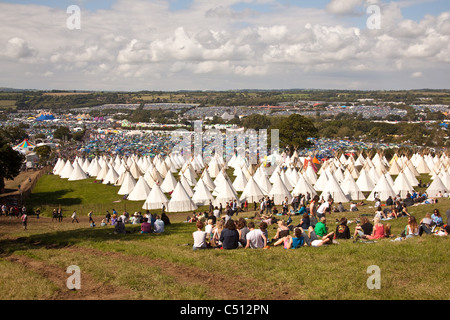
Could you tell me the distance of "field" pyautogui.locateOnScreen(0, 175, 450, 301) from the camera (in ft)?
27.2

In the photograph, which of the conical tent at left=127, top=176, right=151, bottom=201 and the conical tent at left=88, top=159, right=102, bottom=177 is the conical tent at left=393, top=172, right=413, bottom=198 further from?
the conical tent at left=88, top=159, right=102, bottom=177

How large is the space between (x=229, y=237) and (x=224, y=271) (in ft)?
6.89

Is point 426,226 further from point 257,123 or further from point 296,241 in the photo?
point 257,123

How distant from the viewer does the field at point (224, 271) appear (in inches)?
326

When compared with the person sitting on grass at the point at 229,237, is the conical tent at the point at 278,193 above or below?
below

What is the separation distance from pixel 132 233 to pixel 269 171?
3287cm

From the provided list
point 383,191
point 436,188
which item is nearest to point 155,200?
point 383,191

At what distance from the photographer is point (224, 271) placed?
32.1 ft

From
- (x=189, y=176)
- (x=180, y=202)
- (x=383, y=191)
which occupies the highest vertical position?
(x=383, y=191)

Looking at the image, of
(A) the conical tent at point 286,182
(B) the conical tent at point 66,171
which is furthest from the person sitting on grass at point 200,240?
(B) the conical tent at point 66,171

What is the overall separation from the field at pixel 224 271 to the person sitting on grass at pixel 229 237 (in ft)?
1.40

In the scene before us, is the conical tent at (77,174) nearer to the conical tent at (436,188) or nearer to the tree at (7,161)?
the tree at (7,161)
